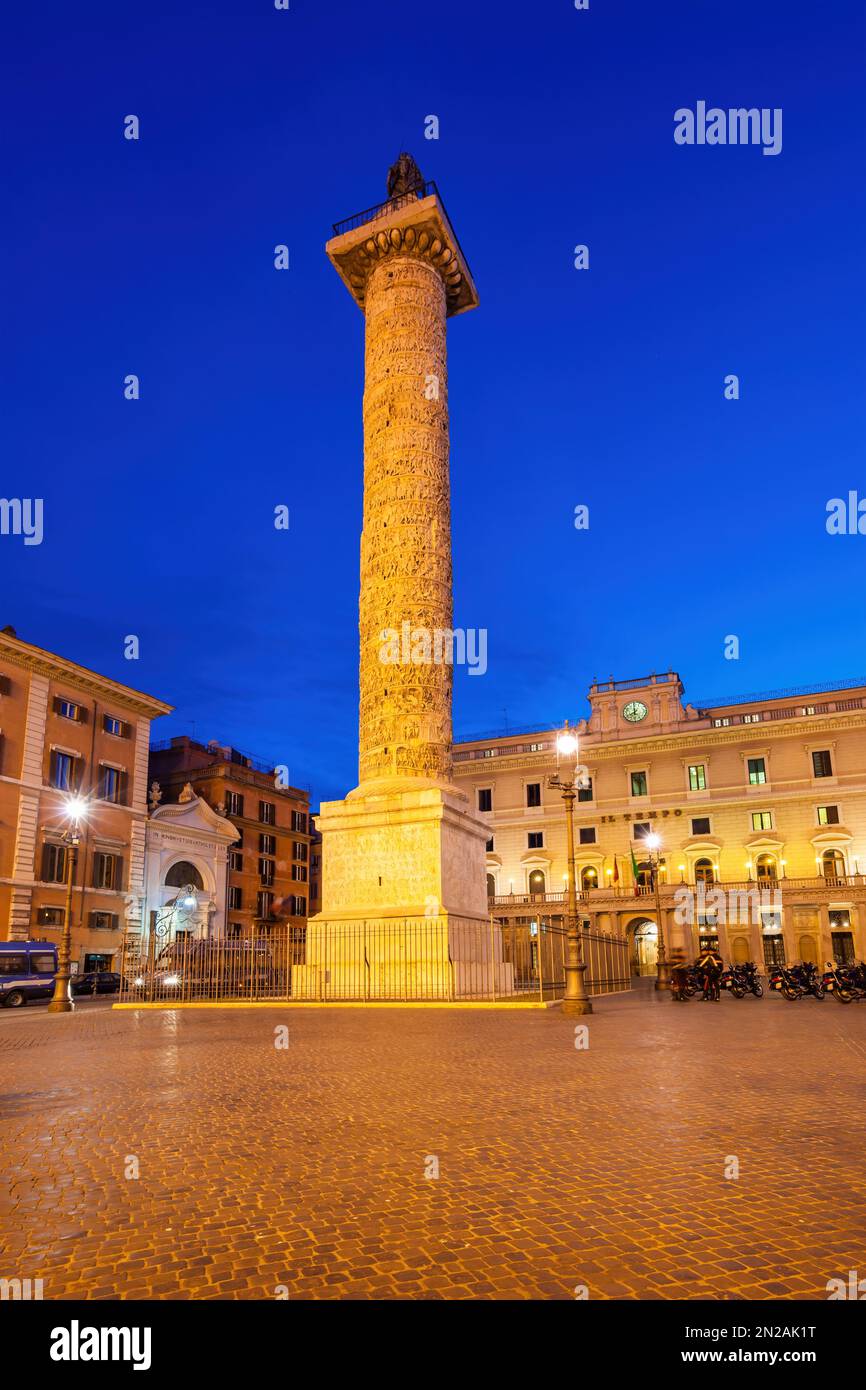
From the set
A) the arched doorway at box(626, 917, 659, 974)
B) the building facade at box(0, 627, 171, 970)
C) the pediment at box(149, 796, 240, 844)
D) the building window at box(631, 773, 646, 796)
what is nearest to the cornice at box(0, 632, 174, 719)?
the building facade at box(0, 627, 171, 970)

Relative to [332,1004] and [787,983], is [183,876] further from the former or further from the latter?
[787,983]

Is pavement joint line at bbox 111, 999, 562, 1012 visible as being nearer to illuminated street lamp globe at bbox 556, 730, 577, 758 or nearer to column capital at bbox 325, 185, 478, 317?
illuminated street lamp globe at bbox 556, 730, 577, 758

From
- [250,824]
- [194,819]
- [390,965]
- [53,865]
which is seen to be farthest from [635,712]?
[390,965]

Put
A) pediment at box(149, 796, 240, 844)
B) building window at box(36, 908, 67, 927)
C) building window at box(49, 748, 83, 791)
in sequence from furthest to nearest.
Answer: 1. pediment at box(149, 796, 240, 844)
2. building window at box(49, 748, 83, 791)
3. building window at box(36, 908, 67, 927)

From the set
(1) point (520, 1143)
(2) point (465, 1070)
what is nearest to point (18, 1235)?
(1) point (520, 1143)

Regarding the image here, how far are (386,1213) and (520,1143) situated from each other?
1495 mm

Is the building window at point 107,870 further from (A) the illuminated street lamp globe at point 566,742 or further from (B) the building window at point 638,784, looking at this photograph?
(A) the illuminated street lamp globe at point 566,742

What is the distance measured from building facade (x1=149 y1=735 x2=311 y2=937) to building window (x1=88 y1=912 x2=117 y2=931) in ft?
27.8

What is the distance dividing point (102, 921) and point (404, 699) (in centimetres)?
2227

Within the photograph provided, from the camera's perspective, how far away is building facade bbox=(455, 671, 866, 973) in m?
40.9

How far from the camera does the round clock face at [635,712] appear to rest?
47375 mm

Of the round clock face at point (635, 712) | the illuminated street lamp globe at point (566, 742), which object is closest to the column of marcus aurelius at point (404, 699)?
the illuminated street lamp globe at point (566, 742)

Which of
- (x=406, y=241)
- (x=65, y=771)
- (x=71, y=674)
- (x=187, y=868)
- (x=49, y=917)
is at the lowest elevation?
(x=49, y=917)

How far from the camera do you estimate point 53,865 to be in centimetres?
3344
